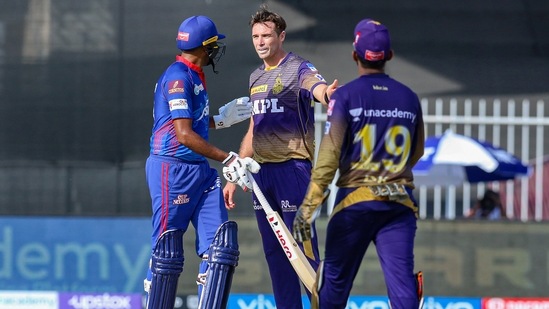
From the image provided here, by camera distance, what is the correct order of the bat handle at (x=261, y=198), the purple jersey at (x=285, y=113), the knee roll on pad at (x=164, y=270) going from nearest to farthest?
the knee roll on pad at (x=164, y=270) < the bat handle at (x=261, y=198) < the purple jersey at (x=285, y=113)

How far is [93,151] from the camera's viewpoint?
10.4 m

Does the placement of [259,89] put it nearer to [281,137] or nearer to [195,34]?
[281,137]

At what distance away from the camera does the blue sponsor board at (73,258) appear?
405 inches

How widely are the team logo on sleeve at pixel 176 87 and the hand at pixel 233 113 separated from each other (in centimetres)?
78

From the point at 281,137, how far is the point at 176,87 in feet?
2.67

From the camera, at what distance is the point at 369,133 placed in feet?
20.5

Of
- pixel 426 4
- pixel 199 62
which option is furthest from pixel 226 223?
pixel 426 4

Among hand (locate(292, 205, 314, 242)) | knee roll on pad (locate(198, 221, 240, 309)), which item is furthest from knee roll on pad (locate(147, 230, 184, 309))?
hand (locate(292, 205, 314, 242))

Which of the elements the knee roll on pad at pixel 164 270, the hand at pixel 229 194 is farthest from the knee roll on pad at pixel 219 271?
the hand at pixel 229 194

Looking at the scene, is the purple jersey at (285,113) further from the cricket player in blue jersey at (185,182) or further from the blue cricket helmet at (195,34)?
the blue cricket helmet at (195,34)

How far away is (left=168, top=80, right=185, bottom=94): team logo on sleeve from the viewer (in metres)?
7.18

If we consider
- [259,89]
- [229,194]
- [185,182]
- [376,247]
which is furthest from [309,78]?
[376,247]

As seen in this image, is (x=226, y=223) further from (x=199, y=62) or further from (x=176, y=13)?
(x=176, y=13)

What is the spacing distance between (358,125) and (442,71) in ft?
14.5
